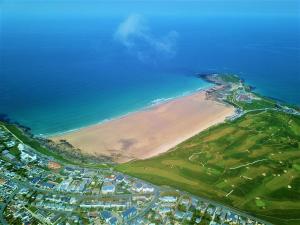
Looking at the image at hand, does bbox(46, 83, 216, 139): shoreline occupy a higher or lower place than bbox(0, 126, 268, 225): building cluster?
higher

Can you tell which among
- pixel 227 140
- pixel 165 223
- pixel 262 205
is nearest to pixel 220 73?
pixel 227 140

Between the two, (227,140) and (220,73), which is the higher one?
(220,73)

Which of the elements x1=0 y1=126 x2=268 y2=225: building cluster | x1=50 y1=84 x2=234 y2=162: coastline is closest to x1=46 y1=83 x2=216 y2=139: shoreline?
x1=50 y1=84 x2=234 y2=162: coastline

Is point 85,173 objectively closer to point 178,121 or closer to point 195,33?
point 178,121

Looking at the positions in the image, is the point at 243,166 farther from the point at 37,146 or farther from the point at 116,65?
the point at 116,65

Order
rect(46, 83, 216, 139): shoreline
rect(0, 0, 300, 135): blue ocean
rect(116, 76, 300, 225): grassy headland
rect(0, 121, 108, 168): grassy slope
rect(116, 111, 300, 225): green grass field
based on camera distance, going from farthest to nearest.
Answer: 1. rect(0, 0, 300, 135): blue ocean
2. rect(46, 83, 216, 139): shoreline
3. rect(0, 121, 108, 168): grassy slope
4. rect(116, 76, 300, 225): grassy headland
5. rect(116, 111, 300, 225): green grass field

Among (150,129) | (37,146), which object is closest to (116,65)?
(150,129)

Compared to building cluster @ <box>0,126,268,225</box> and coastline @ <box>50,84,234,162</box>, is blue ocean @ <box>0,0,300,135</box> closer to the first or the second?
coastline @ <box>50,84,234,162</box>
